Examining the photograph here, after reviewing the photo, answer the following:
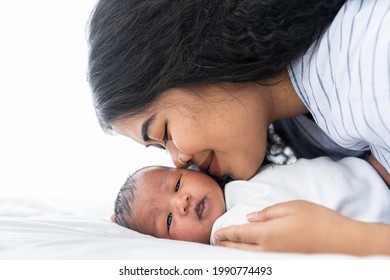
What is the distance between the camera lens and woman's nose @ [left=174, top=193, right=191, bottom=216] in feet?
3.99

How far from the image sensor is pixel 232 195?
1251mm

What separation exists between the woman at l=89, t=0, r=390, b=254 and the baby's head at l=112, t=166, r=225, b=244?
0.19 feet

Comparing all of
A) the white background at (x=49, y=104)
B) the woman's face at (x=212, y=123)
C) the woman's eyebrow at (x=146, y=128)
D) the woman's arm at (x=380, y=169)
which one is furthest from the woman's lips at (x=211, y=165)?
the white background at (x=49, y=104)

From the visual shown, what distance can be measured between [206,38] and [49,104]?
106cm

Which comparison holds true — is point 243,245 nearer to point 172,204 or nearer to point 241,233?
point 241,233

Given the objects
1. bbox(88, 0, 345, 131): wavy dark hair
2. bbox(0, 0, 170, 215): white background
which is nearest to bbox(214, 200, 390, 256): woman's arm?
bbox(88, 0, 345, 131): wavy dark hair

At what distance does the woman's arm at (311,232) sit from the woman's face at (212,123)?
0.26 metres

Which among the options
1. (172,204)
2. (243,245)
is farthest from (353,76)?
(172,204)

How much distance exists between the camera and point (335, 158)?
1383mm

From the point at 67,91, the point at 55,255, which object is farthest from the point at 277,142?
the point at 67,91

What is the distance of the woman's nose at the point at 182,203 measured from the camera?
122 centimetres

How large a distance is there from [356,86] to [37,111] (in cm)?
135

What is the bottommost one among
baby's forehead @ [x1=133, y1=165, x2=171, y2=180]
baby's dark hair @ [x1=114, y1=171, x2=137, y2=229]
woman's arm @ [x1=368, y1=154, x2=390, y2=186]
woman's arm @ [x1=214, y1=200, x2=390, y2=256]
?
baby's dark hair @ [x1=114, y1=171, x2=137, y2=229]

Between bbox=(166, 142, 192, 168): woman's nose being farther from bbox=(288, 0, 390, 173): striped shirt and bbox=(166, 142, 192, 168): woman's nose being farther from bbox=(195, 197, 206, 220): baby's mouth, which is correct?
bbox=(288, 0, 390, 173): striped shirt
